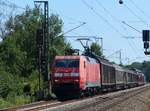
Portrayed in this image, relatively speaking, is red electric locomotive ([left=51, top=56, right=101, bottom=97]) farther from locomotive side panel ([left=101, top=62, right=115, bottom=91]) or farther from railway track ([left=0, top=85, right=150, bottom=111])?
locomotive side panel ([left=101, top=62, right=115, bottom=91])

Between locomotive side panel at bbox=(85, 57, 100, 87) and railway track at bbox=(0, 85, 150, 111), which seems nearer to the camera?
railway track at bbox=(0, 85, 150, 111)

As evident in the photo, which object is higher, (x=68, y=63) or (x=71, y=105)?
(x=68, y=63)

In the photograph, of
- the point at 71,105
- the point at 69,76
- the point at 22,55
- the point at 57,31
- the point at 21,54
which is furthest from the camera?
the point at 57,31

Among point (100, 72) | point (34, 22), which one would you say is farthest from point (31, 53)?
point (100, 72)

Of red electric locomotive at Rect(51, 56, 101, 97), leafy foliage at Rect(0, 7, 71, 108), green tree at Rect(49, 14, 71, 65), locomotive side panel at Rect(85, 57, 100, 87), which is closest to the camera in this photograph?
red electric locomotive at Rect(51, 56, 101, 97)

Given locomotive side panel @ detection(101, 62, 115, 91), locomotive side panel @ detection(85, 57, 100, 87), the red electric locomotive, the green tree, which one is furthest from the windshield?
the green tree

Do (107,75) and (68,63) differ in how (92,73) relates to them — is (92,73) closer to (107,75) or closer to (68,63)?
(68,63)

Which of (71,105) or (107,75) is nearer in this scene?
(71,105)

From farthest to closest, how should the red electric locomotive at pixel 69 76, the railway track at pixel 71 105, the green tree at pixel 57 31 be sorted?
the green tree at pixel 57 31 → the red electric locomotive at pixel 69 76 → the railway track at pixel 71 105

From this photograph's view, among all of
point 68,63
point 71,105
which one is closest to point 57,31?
point 68,63

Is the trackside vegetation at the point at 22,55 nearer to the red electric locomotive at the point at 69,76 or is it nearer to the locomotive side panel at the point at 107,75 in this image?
the red electric locomotive at the point at 69,76

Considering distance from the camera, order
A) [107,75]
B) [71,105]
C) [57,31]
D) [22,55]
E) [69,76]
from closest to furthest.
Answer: [71,105]
[69,76]
[107,75]
[22,55]
[57,31]

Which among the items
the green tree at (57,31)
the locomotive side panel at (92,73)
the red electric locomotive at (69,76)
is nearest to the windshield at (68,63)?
the red electric locomotive at (69,76)

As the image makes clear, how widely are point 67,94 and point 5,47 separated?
75.5ft
